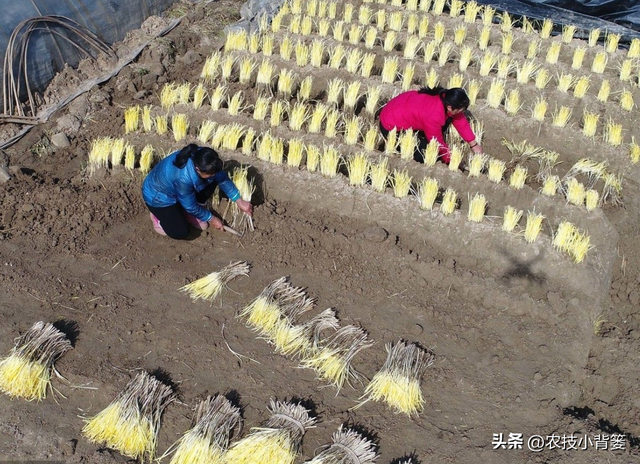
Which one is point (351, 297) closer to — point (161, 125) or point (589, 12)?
point (161, 125)

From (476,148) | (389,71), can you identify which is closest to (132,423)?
(476,148)

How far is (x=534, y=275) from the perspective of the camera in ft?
15.8

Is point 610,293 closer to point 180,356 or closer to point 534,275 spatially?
point 534,275

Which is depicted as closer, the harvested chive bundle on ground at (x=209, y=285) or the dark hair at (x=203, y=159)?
the dark hair at (x=203, y=159)

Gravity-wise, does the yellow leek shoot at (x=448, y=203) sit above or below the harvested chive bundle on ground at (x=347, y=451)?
above

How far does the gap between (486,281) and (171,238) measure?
2.68m

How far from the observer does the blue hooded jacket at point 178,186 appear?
4.55 metres

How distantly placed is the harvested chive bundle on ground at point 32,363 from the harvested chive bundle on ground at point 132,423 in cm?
45

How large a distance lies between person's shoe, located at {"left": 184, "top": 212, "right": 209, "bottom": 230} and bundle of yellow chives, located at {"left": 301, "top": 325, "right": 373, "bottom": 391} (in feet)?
5.22

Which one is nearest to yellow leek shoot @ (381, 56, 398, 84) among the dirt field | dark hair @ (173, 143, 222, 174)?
the dirt field

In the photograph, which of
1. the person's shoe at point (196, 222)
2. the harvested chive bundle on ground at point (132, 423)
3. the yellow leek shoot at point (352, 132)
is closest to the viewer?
the harvested chive bundle on ground at point (132, 423)

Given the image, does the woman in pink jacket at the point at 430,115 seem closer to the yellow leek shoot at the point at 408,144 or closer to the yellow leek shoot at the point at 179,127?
the yellow leek shoot at the point at 408,144

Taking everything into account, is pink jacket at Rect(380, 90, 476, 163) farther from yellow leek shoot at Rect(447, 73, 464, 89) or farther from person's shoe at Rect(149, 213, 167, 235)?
person's shoe at Rect(149, 213, 167, 235)

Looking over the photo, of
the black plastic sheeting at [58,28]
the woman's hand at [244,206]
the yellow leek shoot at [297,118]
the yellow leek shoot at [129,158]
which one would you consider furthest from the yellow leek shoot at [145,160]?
the black plastic sheeting at [58,28]
